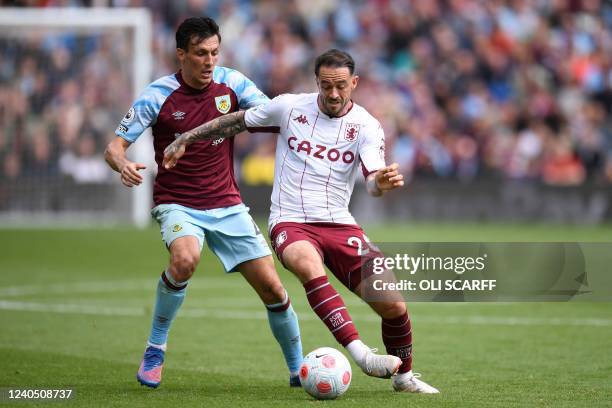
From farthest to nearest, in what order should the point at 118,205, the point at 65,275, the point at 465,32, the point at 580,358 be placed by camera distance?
the point at 465,32
the point at 118,205
the point at 65,275
the point at 580,358

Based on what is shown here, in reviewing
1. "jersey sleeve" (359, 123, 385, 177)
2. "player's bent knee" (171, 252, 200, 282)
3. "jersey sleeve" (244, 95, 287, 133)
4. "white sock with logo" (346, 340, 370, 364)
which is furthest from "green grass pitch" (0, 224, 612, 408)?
"jersey sleeve" (244, 95, 287, 133)

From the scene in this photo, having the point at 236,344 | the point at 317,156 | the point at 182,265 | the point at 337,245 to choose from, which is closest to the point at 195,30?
the point at 317,156

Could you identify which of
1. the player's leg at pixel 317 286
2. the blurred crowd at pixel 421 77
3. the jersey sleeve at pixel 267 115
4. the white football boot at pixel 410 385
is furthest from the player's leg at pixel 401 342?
the blurred crowd at pixel 421 77

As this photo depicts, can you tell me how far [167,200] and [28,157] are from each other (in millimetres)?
13314

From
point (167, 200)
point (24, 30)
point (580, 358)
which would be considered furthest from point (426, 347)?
point (24, 30)

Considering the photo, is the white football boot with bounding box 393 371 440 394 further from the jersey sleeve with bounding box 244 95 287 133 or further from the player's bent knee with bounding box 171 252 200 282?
the jersey sleeve with bounding box 244 95 287 133

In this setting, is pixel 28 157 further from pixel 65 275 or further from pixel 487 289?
pixel 487 289

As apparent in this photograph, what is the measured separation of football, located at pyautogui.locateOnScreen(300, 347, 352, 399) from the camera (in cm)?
745

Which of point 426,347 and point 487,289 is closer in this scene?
point 426,347

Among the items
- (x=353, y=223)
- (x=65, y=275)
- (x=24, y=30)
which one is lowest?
(x=65, y=275)

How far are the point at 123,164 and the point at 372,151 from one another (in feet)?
5.67

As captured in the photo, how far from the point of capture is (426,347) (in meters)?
10.4

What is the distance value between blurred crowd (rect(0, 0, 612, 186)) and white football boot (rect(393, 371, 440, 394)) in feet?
46.0

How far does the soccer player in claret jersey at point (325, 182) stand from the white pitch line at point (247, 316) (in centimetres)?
441
